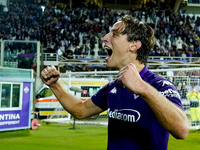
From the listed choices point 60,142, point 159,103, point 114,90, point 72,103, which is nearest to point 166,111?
point 159,103

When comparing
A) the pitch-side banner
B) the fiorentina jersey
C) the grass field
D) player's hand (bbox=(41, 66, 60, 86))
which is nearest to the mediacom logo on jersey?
the fiorentina jersey

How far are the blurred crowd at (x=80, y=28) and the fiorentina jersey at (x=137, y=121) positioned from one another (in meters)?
26.1

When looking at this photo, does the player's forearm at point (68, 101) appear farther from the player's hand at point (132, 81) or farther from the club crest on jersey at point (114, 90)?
the player's hand at point (132, 81)

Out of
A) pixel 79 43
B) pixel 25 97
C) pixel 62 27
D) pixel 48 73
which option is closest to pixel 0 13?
pixel 62 27

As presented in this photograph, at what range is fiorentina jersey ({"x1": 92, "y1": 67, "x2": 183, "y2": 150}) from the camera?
2.20 metres

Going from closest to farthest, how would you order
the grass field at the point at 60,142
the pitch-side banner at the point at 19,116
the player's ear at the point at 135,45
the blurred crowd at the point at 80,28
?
1. the player's ear at the point at 135,45
2. the grass field at the point at 60,142
3. the pitch-side banner at the point at 19,116
4. the blurred crowd at the point at 80,28

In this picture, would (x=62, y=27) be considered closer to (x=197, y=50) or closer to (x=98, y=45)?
(x=98, y=45)

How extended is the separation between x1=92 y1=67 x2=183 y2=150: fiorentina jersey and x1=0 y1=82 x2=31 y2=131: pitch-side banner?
969 cm

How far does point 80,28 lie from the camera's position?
35.1m

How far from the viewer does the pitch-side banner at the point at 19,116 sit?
11.5m

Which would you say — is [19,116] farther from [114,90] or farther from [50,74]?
[114,90]

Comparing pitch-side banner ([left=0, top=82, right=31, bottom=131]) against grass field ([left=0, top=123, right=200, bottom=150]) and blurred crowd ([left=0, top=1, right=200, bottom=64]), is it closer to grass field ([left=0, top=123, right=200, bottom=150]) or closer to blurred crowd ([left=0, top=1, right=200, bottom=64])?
grass field ([left=0, top=123, right=200, bottom=150])

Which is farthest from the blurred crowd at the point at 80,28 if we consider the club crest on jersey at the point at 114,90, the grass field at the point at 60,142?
the club crest on jersey at the point at 114,90

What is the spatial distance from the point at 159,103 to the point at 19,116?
10.9m
